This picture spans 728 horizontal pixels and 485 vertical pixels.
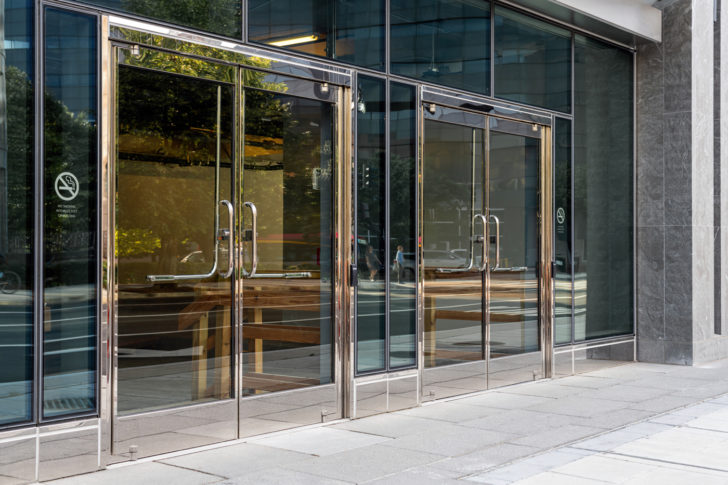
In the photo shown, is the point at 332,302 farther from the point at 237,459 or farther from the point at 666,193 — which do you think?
the point at 666,193

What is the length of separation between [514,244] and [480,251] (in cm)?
67

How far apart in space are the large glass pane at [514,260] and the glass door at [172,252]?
3.75 meters

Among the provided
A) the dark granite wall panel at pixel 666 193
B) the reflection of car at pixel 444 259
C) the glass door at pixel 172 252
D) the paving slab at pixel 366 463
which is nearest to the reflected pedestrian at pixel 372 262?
the reflection of car at pixel 444 259

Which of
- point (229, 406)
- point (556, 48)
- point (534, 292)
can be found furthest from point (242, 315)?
point (556, 48)

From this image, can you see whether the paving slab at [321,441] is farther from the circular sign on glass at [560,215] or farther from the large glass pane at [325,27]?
the circular sign on glass at [560,215]

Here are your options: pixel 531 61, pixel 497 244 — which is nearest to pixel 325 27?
pixel 497 244

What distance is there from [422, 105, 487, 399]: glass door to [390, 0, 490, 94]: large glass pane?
37 cm

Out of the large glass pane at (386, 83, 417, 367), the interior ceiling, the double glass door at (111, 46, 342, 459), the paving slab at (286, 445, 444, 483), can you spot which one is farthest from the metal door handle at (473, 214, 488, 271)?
the paving slab at (286, 445, 444, 483)

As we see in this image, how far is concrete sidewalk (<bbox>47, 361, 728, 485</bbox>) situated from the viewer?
5598 mm

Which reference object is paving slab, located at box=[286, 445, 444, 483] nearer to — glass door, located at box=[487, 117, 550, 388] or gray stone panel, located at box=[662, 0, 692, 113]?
glass door, located at box=[487, 117, 550, 388]

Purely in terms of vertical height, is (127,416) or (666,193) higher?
(666,193)

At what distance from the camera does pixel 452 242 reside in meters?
8.98

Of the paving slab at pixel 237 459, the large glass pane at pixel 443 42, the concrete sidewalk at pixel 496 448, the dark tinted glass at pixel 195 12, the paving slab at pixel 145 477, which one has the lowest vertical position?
the concrete sidewalk at pixel 496 448

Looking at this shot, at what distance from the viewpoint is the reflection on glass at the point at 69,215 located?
→ 17.7ft
